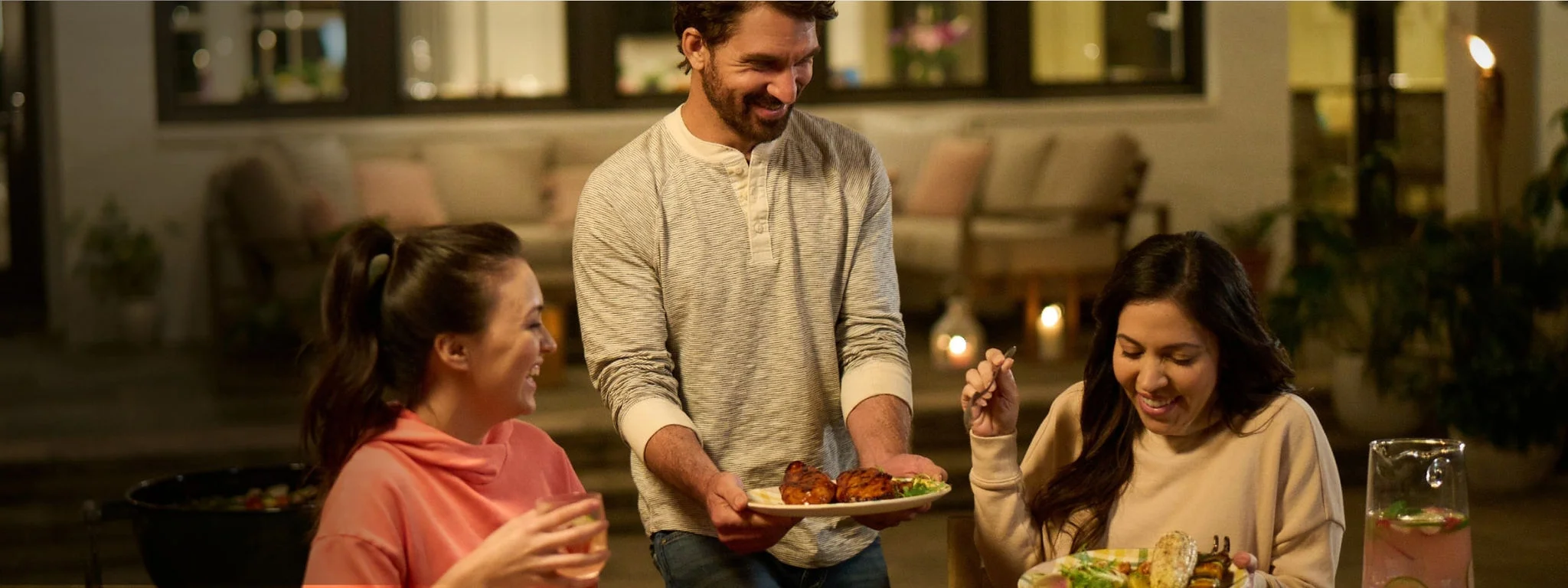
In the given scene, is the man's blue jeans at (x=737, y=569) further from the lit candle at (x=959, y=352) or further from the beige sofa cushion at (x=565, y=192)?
the beige sofa cushion at (x=565, y=192)

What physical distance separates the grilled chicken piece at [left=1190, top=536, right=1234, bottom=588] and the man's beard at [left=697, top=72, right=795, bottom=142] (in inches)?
30.1

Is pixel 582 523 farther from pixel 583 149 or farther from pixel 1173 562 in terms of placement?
pixel 583 149

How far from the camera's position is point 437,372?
1.77 meters

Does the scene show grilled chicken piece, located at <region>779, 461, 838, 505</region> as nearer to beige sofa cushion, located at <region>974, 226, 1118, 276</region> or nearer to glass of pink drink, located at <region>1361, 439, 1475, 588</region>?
glass of pink drink, located at <region>1361, 439, 1475, 588</region>

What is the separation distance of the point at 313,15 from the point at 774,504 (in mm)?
7225

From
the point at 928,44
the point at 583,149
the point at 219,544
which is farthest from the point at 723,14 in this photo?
the point at 928,44

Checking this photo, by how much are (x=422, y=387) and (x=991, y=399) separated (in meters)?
0.66

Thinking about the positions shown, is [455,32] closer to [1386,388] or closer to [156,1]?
[156,1]

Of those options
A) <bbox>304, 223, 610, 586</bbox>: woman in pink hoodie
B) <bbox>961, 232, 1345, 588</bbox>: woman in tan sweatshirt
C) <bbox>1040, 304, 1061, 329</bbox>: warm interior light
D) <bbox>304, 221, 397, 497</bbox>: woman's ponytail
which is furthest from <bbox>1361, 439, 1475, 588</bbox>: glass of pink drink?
<bbox>1040, 304, 1061, 329</bbox>: warm interior light

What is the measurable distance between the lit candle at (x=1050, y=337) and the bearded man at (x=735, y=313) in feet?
14.8

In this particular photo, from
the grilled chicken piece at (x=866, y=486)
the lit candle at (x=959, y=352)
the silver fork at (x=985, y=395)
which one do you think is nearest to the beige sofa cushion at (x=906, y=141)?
the lit candle at (x=959, y=352)

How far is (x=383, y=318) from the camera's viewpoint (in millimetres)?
1733

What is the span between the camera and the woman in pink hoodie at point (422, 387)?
1.65 m

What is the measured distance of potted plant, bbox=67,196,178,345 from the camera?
25.8 feet
